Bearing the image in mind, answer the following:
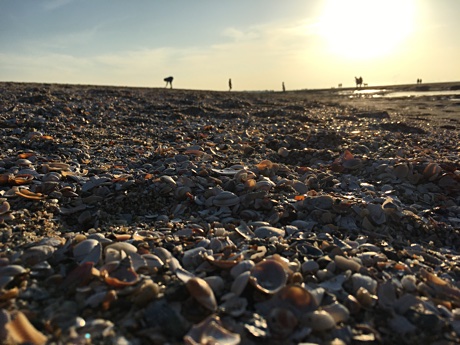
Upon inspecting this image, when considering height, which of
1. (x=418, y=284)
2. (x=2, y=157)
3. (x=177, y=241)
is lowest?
(x=418, y=284)

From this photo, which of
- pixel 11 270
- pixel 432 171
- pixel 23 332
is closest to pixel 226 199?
pixel 11 270

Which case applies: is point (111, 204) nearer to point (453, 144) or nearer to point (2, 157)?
point (2, 157)

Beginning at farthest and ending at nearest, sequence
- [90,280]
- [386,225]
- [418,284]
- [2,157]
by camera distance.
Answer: [2,157] < [386,225] < [418,284] < [90,280]

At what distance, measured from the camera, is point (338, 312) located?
1667mm

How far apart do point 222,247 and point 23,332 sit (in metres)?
1.18

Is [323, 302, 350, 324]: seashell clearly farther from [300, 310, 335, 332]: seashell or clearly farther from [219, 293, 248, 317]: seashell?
[219, 293, 248, 317]: seashell

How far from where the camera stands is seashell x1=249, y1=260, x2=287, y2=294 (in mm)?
1753

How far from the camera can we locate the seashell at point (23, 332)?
1.33 metres

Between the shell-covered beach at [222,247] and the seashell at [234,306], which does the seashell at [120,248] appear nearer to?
the shell-covered beach at [222,247]

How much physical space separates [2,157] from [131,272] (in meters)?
3.49

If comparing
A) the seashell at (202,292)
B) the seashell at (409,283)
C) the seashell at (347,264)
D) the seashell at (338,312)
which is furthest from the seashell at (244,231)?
the seashell at (409,283)

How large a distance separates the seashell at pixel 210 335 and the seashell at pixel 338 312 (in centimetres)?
48

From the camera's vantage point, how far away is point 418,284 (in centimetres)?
195

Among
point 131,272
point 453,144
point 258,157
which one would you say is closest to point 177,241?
point 131,272
